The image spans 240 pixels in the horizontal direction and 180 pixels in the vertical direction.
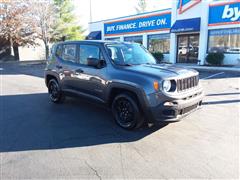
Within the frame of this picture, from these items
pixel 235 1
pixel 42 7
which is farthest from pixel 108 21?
pixel 235 1

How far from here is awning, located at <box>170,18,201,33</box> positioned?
1714 centimetres

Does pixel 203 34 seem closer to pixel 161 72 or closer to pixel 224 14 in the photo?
pixel 224 14

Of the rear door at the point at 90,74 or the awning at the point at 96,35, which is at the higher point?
the awning at the point at 96,35

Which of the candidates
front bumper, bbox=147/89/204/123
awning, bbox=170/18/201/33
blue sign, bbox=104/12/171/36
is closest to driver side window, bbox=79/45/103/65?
front bumper, bbox=147/89/204/123

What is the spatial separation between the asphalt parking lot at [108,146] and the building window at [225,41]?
1164 cm

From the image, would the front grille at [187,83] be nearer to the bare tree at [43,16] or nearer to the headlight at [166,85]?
the headlight at [166,85]

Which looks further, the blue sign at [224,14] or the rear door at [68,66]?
the blue sign at [224,14]

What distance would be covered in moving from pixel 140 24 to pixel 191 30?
6.36 metres

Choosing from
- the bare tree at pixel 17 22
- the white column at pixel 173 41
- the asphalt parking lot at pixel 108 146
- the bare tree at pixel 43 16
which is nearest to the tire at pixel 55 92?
the asphalt parking lot at pixel 108 146

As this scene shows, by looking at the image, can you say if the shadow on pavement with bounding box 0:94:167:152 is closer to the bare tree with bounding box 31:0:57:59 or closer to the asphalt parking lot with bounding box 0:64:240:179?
the asphalt parking lot with bounding box 0:64:240:179

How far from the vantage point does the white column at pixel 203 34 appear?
16.9 m

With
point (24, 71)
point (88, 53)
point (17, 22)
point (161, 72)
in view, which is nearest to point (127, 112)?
point (161, 72)

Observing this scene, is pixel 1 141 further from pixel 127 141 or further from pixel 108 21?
pixel 108 21

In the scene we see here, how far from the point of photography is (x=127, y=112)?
4.78 meters
